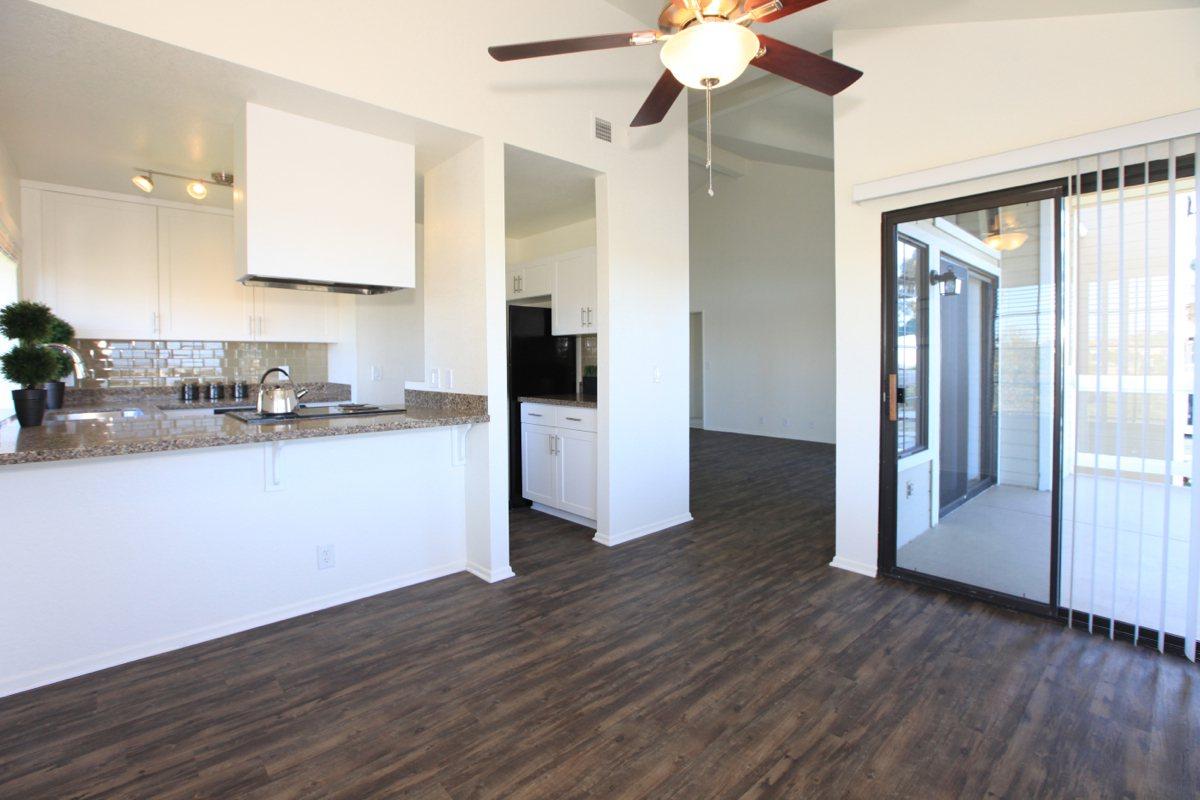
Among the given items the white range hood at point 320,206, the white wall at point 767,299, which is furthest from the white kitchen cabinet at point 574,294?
the white wall at point 767,299

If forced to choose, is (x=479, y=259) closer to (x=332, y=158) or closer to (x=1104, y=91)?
(x=332, y=158)

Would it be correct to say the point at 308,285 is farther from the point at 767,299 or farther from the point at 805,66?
the point at 767,299

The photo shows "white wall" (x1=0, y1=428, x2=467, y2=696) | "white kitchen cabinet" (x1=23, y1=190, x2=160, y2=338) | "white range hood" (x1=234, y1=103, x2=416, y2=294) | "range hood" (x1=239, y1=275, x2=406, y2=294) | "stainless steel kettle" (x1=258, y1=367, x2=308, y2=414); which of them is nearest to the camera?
"white wall" (x1=0, y1=428, x2=467, y2=696)

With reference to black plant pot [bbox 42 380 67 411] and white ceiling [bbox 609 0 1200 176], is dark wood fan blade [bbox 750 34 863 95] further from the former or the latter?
black plant pot [bbox 42 380 67 411]

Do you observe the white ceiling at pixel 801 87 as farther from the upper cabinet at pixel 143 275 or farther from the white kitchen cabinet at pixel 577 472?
the upper cabinet at pixel 143 275

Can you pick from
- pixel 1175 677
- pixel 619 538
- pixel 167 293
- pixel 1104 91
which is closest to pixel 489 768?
pixel 619 538

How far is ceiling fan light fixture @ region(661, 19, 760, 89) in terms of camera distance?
1849 millimetres

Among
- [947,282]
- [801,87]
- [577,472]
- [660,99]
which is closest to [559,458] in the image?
[577,472]

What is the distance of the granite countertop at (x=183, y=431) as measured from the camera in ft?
6.88

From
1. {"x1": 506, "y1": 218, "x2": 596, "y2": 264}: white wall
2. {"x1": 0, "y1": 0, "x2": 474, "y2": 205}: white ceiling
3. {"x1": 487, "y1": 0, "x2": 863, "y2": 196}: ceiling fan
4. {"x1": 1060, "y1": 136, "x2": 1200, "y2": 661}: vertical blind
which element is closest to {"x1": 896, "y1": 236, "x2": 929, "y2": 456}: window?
{"x1": 1060, "y1": 136, "x2": 1200, "y2": 661}: vertical blind

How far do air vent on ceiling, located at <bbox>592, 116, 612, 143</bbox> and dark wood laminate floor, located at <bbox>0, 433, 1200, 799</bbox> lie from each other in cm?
278

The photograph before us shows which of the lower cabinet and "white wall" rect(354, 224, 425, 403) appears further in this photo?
"white wall" rect(354, 224, 425, 403)

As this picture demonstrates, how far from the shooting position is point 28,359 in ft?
8.40

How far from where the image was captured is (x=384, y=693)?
7.09 ft
